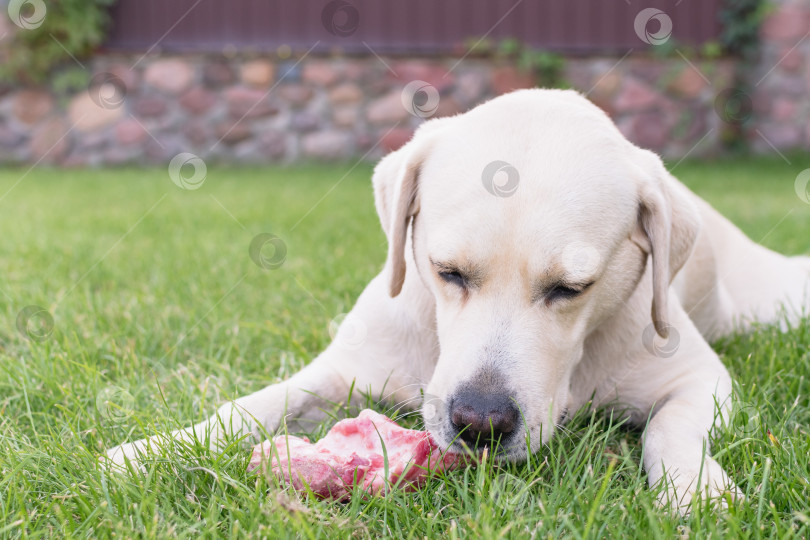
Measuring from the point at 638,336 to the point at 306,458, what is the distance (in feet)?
4.49

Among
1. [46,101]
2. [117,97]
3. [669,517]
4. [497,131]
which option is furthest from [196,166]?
[669,517]

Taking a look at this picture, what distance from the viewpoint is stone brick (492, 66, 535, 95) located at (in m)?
11.3

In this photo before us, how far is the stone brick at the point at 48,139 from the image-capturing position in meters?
11.1

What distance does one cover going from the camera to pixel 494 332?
2258 millimetres

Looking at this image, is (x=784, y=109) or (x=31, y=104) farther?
(x=784, y=109)

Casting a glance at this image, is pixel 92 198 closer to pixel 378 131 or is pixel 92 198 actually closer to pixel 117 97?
pixel 117 97

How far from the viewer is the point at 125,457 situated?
2090 millimetres

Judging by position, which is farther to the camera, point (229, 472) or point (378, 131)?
point (378, 131)

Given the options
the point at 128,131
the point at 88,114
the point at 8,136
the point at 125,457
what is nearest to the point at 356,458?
the point at 125,457

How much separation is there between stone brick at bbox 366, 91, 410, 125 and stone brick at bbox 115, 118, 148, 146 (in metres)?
3.35

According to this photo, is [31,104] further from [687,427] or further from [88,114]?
[687,427]

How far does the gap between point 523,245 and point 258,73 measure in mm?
9648

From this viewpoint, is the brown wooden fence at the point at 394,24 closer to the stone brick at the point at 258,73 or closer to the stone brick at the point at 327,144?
the stone brick at the point at 258,73

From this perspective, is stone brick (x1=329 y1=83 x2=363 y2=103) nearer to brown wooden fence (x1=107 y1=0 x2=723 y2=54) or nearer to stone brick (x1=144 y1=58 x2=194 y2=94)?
brown wooden fence (x1=107 y1=0 x2=723 y2=54)
